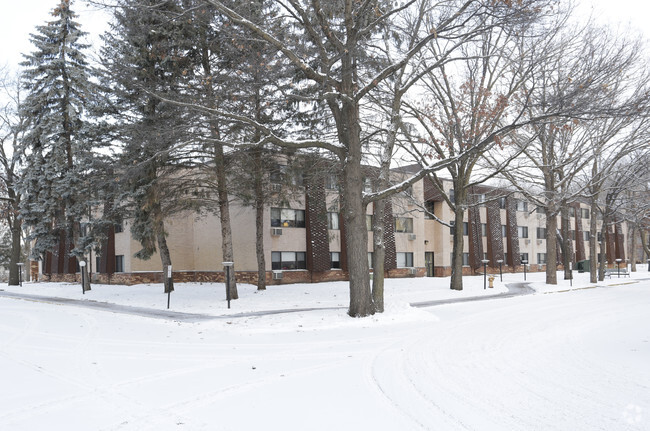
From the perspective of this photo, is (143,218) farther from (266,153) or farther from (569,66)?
(569,66)

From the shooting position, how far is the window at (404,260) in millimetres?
37406

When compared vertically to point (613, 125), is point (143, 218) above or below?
below

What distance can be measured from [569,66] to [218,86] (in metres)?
13.4

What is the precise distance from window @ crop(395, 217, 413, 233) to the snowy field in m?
21.8

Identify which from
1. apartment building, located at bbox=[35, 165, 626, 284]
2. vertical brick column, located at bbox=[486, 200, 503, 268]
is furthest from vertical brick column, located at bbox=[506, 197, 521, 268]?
apartment building, located at bbox=[35, 165, 626, 284]

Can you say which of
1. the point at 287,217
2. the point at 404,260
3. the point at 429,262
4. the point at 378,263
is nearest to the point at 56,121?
the point at 287,217

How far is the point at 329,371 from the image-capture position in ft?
25.4

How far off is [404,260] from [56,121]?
82.4ft

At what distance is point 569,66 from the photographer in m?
18.7

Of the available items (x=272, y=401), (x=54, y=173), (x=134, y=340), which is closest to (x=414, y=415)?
(x=272, y=401)

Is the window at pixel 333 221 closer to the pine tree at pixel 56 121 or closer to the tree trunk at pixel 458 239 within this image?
the tree trunk at pixel 458 239

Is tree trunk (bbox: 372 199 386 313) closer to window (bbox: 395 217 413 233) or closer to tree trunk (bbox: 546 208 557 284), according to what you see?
tree trunk (bbox: 546 208 557 284)

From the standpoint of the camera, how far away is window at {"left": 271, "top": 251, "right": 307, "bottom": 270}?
30.8 metres

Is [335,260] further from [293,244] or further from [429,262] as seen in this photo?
[429,262]
